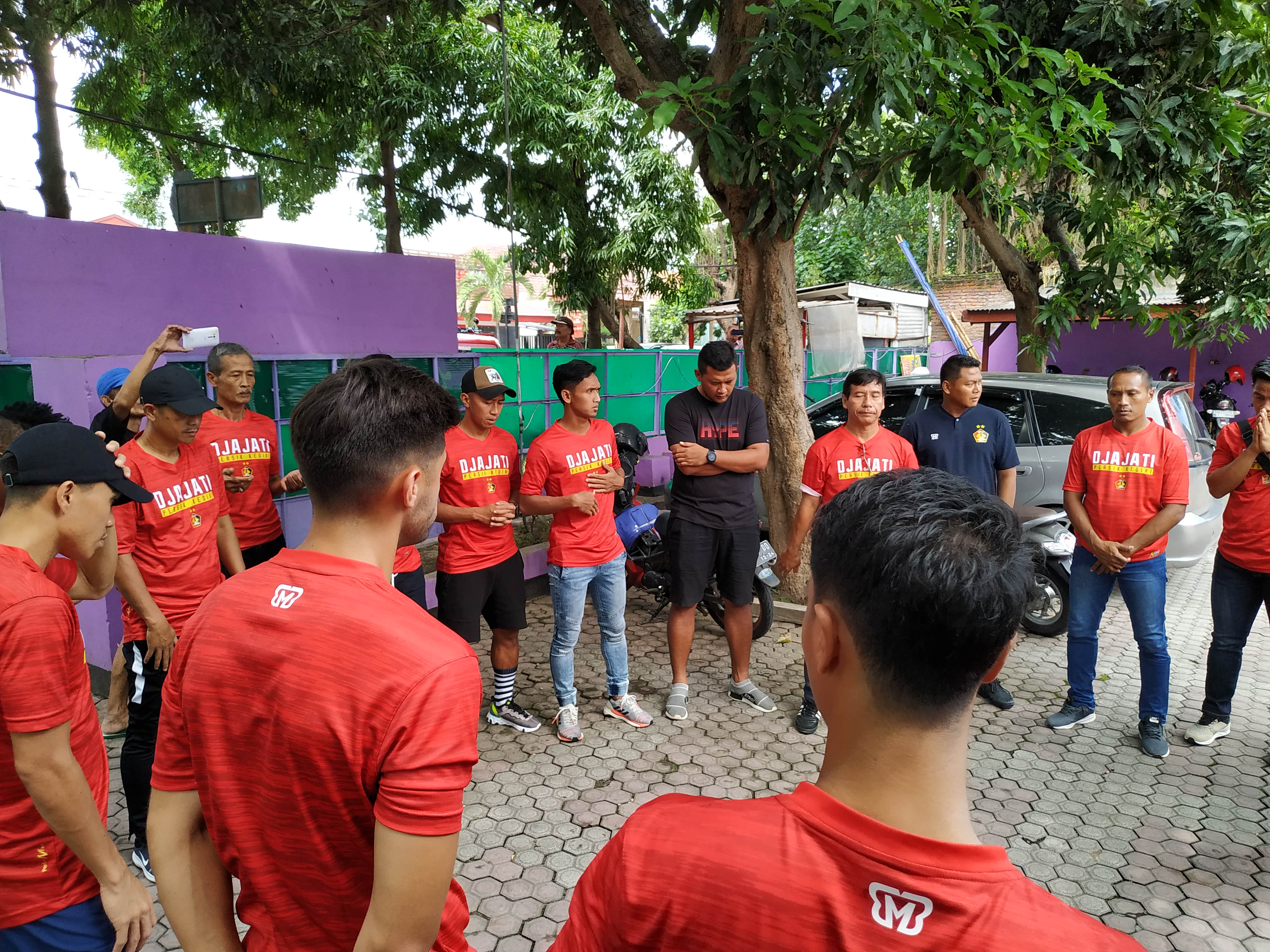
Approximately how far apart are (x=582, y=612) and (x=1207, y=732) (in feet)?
10.6

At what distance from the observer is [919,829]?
2.90 feet

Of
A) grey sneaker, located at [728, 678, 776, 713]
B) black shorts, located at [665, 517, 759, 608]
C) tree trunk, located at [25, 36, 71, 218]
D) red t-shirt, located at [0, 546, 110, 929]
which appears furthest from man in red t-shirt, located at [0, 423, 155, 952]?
tree trunk, located at [25, 36, 71, 218]

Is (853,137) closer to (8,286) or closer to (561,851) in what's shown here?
(561,851)

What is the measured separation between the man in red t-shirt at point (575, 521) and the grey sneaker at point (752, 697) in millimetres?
790

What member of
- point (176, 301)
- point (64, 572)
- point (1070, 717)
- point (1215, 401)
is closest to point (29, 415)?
point (64, 572)

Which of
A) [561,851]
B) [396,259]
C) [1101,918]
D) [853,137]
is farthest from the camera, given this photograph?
[396,259]

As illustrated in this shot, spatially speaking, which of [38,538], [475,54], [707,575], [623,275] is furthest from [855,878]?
[623,275]

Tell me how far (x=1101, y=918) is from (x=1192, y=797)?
1.24m

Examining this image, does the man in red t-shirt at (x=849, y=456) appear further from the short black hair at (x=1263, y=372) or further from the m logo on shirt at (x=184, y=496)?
the m logo on shirt at (x=184, y=496)

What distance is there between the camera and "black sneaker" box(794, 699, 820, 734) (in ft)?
14.4

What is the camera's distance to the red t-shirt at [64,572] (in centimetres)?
232

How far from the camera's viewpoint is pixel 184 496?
329cm

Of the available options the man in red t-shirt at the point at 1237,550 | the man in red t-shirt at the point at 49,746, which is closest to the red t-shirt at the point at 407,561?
the man in red t-shirt at the point at 49,746

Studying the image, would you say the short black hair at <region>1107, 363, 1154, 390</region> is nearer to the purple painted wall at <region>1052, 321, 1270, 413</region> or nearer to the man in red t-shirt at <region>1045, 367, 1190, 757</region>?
the man in red t-shirt at <region>1045, 367, 1190, 757</region>
